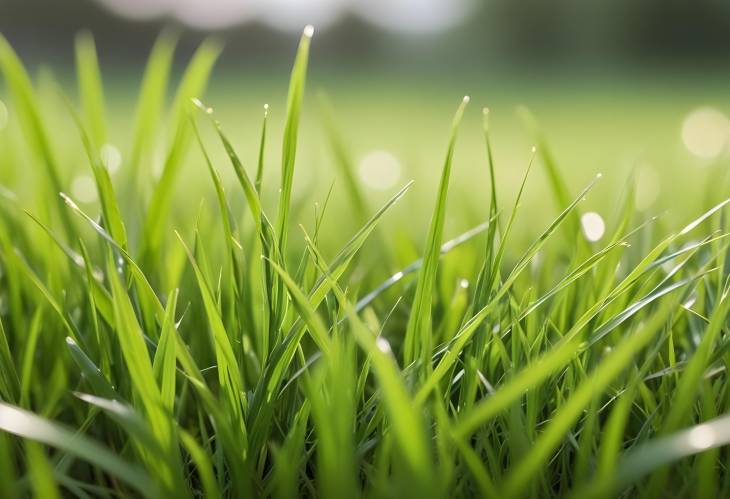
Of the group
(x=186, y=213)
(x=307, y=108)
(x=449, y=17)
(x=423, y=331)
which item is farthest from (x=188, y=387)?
(x=449, y=17)

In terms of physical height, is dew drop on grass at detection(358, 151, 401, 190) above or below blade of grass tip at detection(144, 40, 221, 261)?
below

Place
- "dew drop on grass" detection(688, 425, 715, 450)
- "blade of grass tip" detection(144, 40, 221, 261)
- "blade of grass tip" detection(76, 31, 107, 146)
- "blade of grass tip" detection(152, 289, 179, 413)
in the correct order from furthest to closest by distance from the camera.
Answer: "blade of grass tip" detection(76, 31, 107, 146) < "blade of grass tip" detection(144, 40, 221, 261) < "blade of grass tip" detection(152, 289, 179, 413) < "dew drop on grass" detection(688, 425, 715, 450)

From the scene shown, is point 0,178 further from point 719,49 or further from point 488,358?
point 719,49

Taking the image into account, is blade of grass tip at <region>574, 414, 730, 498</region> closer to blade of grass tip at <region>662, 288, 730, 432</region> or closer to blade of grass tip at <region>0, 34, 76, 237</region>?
blade of grass tip at <region>662, 288, 730, 432</region>

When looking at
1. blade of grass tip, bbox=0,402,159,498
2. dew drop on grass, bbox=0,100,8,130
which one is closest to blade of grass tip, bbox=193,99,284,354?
blade of grass tip, bbox=0,402,159,498

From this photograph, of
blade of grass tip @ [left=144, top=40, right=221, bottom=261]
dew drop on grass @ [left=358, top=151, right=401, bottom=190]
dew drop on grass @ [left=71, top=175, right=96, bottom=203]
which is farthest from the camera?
dew drop on grass @ [left=358, top=151, right=401, bottom=190]

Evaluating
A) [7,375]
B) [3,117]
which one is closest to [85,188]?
[3,117]

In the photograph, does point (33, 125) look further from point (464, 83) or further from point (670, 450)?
point (464, 83)

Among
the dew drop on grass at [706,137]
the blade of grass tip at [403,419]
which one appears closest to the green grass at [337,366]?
the blade of grass tip at [403,419]
